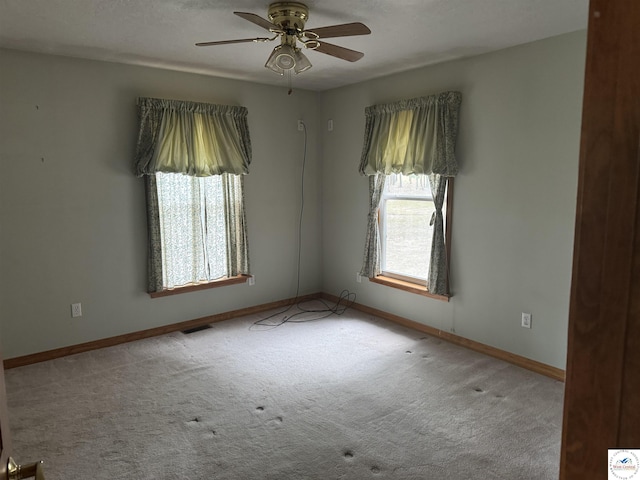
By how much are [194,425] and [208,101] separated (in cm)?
303

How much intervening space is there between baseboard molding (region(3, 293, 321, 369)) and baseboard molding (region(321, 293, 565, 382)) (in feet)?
3.34

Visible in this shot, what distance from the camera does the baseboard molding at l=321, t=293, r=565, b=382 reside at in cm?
333

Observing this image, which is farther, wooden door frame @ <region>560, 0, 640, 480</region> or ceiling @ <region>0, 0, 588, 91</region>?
ceiling @ <region>0, 0, 588, 91</region>

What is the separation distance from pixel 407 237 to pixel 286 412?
2.24 m

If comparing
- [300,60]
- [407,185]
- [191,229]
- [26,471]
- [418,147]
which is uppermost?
[300,60]

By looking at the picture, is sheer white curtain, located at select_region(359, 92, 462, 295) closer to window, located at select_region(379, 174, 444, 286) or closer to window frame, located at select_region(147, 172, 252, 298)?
window, located at select_region(379, 174, 444, 286)

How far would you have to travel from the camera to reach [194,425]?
106 inches

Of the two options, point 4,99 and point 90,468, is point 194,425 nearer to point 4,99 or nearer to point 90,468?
point 90,468

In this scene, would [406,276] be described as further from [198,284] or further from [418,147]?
[198,284]

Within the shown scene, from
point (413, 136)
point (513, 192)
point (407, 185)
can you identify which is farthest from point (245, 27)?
point (513, 192)

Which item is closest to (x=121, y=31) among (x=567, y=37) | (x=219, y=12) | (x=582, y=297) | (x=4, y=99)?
(x=219, y=12)

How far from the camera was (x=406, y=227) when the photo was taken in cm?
442

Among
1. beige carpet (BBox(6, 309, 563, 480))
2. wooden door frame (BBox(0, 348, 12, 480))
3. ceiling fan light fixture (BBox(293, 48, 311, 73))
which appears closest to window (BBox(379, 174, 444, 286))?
beige carpet (BBox(6, 309, 563, 480))

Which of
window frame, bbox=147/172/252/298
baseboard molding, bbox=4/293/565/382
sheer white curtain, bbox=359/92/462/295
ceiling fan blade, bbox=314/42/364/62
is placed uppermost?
ceiling fan blade, bbox=314/42/364/62
